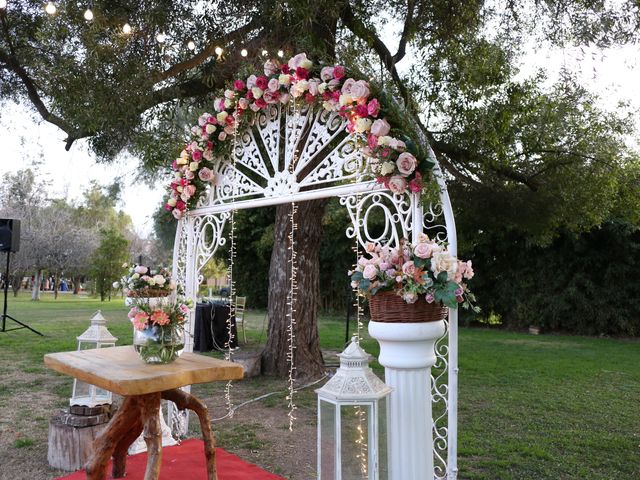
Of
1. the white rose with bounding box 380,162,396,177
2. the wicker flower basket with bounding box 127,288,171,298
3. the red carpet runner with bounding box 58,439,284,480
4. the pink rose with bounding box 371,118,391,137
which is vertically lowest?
the red carpet runner with bounding box 58,439,284,480

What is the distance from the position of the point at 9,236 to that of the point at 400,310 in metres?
8.19

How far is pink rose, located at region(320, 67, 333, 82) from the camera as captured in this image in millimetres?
3076

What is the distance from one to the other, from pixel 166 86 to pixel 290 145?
2676 mm

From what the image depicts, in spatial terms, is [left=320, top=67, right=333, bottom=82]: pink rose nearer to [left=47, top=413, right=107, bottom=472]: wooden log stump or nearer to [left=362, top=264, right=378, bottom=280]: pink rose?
[left=362, top=264, right=378, bottom=280]: pink rose

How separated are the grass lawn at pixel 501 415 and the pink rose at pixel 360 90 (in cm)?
231

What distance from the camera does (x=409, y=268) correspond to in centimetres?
235

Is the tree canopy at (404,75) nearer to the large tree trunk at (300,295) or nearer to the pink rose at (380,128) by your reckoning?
the pink rose at (380,128)

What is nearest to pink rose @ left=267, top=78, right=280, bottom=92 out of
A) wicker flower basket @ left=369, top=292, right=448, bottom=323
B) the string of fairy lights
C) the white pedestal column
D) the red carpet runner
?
the string of fairy lights

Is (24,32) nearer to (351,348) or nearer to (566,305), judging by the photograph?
(351,348)

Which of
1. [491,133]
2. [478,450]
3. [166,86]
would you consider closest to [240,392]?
[478,450]

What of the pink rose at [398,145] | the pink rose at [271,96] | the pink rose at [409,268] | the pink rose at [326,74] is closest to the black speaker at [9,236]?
the pink rose at [271,96]

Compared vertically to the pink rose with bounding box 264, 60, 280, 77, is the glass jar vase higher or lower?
lower

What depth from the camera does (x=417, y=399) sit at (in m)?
2.30

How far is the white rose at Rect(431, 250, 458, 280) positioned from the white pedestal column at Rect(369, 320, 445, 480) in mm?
245
